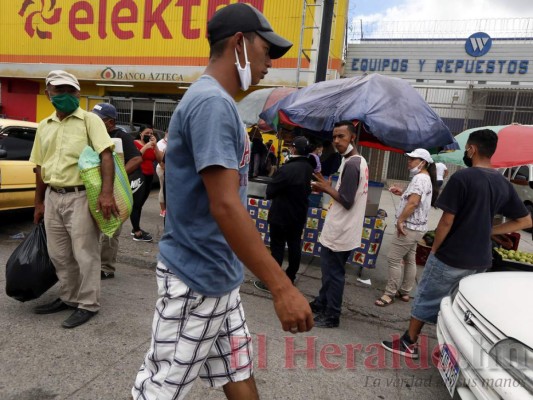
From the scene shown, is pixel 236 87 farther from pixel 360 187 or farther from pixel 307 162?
pixel 307 162

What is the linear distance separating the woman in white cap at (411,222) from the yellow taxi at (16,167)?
16.1 feet

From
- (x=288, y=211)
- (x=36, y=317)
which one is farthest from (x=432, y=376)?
(x=36, y=317)

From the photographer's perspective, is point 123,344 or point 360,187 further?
point 360,187

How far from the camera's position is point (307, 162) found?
4.05 m

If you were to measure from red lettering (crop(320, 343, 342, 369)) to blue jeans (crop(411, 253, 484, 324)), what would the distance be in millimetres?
675

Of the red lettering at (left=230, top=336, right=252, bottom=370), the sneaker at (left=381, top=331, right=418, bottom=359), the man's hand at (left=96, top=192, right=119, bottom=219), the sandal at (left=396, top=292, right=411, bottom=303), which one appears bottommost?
the sandal at (left=396, top=292, right=411, bottom=303)

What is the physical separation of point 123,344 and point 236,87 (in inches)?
88.4

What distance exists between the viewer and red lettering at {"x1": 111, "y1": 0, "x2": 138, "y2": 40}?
15680 millimetres

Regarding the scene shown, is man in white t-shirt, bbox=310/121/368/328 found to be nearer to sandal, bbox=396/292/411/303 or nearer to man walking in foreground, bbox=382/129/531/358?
man walking in foreground, bbox=382/129/531/358

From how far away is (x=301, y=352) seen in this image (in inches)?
119

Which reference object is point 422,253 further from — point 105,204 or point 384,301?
point 105,204

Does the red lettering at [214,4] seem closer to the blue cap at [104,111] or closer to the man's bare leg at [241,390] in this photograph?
the blue cap at [104,111]

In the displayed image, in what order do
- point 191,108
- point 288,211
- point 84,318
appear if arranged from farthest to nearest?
1. point 288,211
2. point 84,318
3. point 191,108

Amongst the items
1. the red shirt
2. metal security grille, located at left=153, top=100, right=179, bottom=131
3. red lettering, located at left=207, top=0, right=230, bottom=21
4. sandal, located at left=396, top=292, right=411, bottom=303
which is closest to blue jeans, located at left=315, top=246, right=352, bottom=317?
sandal, located at left=396, top=292, right=411, bottom=303
